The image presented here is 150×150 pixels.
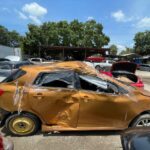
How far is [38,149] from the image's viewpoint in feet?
Result: 21.4

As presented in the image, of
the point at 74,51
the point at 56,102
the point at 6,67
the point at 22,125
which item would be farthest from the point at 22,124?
the point at 74,51

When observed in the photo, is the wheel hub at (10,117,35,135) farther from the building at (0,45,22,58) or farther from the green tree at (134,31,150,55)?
the green tree at (134,31,150,55)

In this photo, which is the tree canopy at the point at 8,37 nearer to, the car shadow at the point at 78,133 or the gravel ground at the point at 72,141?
the car shadow at the point at 78,133

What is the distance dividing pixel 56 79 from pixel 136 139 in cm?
398

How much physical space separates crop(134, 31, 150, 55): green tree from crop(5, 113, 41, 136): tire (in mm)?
82745

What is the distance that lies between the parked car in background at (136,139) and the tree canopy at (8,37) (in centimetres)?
12233

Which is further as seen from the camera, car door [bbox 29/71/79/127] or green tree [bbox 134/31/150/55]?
green tree [bbox 134/31/150/55]

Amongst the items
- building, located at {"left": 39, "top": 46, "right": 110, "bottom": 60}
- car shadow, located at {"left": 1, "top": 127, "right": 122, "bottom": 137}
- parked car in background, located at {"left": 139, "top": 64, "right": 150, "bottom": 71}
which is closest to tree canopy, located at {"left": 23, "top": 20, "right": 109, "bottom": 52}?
building, located at {"left": 39, "top": 46, "right": 110, "bottom": 60}

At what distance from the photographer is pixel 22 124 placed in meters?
7.23

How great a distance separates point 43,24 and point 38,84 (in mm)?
69567

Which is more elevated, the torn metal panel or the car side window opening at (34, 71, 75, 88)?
the car side window opening at (34, 71, 75, 88)

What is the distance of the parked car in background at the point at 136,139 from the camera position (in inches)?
130

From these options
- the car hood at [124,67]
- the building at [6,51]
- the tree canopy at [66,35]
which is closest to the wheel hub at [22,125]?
the car hood at [124,67]

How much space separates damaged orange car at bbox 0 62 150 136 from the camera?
7102 millimetres
